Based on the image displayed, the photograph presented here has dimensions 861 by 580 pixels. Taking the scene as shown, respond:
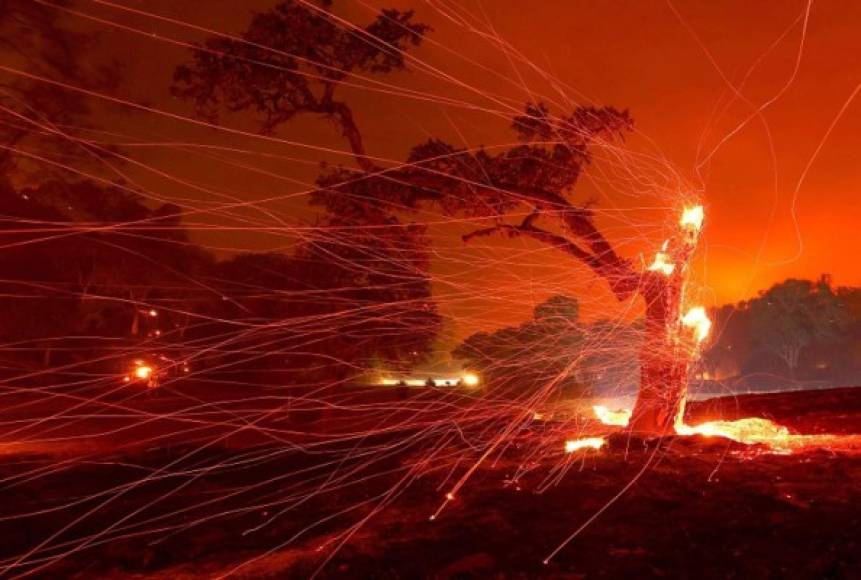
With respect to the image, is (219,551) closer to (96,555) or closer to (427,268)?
(96,555)

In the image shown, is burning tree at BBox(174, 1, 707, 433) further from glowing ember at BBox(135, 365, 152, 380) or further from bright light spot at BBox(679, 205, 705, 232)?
glowing ember at BBox(135, 365, 152, 380)

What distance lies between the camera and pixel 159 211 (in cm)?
2703

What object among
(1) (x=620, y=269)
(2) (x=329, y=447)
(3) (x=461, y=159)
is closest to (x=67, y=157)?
(2) (x=329, y=447)

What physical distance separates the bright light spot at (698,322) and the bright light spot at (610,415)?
8.74 ft

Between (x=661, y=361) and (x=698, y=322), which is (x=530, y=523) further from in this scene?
(x=698, y=322)

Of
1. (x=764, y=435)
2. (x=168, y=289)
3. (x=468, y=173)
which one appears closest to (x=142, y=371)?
(x=468, y=173)

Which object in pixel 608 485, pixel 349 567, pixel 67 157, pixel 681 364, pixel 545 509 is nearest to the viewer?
pixel 349 567

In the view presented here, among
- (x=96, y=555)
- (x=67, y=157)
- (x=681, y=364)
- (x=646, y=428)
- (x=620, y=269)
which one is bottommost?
(x=96, y=555)

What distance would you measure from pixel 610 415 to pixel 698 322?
3.01 metres

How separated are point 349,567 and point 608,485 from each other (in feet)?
8.57

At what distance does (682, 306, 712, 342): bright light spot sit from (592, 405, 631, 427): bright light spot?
266 centimetres

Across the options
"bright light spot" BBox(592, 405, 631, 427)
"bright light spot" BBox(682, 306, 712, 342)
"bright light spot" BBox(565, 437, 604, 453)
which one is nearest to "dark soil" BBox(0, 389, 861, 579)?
"bright light spot" BBox(565, 437, 604, 453)

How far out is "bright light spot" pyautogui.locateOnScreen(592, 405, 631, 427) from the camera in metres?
10.9

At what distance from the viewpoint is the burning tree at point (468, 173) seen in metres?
8.55
